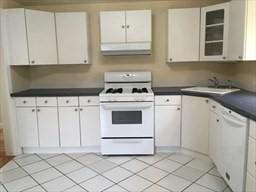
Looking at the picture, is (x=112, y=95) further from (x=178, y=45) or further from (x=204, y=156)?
(x=204, y=156)

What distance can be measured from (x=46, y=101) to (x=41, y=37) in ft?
3.06

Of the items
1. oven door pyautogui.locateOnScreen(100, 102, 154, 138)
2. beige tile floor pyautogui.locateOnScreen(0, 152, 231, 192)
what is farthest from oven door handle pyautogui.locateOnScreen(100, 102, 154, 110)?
beige tile floor pyautogui.locateOnScreen(0, 152, 231, 192)

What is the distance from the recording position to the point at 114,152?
3.14 metres

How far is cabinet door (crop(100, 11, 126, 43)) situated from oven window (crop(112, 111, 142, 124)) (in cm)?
105

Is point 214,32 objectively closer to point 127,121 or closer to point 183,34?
point 183,34

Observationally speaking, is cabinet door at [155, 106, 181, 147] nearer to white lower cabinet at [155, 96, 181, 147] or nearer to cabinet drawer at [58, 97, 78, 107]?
white lower cabinet at [155, 96, 181, 147]

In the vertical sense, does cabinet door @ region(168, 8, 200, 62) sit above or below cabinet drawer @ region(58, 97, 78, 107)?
above

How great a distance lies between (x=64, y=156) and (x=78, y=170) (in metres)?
0.52

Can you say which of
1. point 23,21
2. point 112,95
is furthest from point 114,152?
point 23,21

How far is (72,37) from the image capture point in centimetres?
Result: 333

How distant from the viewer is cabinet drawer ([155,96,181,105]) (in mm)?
3074

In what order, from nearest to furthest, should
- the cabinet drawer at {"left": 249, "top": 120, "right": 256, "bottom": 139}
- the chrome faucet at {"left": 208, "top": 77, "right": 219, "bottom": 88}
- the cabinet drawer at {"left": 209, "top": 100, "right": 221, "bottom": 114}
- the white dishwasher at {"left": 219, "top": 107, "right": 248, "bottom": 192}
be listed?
1. the cabinet drawer at {"left": 249, "top": 120, "right": 256, "bottom": 139}
2. the white dishwasher at {"left": 219, "top": 107, "right": 248, "bottom": 192}
3. the cabinet drawer at {"left": 209, "top": 100, "right": 221, "bottom": 114}
4. the chrome faucet at {"left": 208, "top": 77, "right": 219, "bottom": 88}

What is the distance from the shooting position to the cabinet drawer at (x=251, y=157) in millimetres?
1727

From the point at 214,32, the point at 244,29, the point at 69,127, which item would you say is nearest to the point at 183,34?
the point at 214,32
